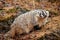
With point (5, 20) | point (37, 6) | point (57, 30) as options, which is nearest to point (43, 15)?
point (57, 30)

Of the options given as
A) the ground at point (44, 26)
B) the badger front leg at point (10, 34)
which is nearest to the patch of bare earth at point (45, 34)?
the ground at point (44, 26)

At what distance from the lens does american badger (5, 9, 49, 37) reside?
739 centimetres

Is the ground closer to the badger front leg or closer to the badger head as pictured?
the badger front leg

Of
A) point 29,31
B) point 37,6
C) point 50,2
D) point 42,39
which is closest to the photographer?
point 42,39

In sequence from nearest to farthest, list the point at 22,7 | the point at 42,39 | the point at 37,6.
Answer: the point at 42,39, the point at 22,7, the point at 37,6

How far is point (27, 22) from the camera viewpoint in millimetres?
7648

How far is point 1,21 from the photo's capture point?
8.07 m

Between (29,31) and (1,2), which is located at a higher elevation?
(1,2)

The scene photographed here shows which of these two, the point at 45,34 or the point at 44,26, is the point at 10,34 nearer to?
the point at 45,34

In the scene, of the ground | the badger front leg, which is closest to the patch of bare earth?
the ground

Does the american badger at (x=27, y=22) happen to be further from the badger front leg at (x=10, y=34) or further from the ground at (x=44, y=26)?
the ground at (x=44, y=26)

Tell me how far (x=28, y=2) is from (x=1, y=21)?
2.65 m

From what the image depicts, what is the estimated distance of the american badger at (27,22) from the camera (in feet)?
24.3

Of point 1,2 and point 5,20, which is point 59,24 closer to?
point 5,20
